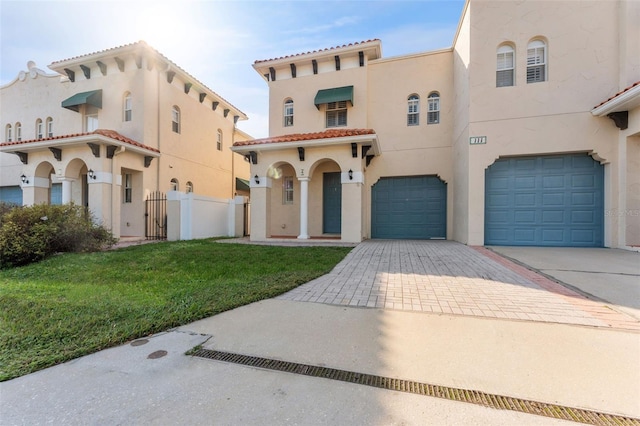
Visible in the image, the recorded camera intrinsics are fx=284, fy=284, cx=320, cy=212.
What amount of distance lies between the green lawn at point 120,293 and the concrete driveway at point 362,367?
34 centimetres

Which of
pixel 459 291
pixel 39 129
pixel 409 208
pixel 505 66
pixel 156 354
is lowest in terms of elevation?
pixel 156 354

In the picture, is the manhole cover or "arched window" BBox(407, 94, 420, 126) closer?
the manhole cover

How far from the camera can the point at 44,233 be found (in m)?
8.06

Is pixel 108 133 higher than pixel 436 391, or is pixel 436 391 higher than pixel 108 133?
pixel 108 133

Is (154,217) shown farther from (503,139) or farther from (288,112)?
(503,139)

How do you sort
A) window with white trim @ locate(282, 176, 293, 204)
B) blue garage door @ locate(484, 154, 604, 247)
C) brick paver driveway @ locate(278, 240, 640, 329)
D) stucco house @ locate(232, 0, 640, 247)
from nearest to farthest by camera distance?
brick paver driveway @ locate(278, 240, 640, 329), stucco house @ locate(232, 0, 640, 247), blue garage door @ locate(484, 154, 604, 247), window with white trim @ locate(282, 176, 293, 204)

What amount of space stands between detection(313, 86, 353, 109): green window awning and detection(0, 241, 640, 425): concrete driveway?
10.5m

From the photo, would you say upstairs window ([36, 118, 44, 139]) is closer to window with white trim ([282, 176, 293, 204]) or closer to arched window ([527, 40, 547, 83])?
window with white trim ([282, 176, 293, 204])

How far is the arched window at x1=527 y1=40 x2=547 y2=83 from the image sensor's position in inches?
381

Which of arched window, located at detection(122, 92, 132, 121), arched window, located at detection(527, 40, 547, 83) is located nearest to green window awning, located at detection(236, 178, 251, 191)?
arched window, located at detection(122, 92, 132, 121)

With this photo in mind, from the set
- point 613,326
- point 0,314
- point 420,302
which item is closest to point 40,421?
point 0,314

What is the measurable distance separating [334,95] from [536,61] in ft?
24.4

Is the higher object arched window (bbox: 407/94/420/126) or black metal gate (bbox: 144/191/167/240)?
A: arched window (bbox: 407/94/420/126)

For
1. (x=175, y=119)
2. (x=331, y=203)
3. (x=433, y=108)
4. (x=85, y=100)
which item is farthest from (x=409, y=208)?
(x=85, y=100)
